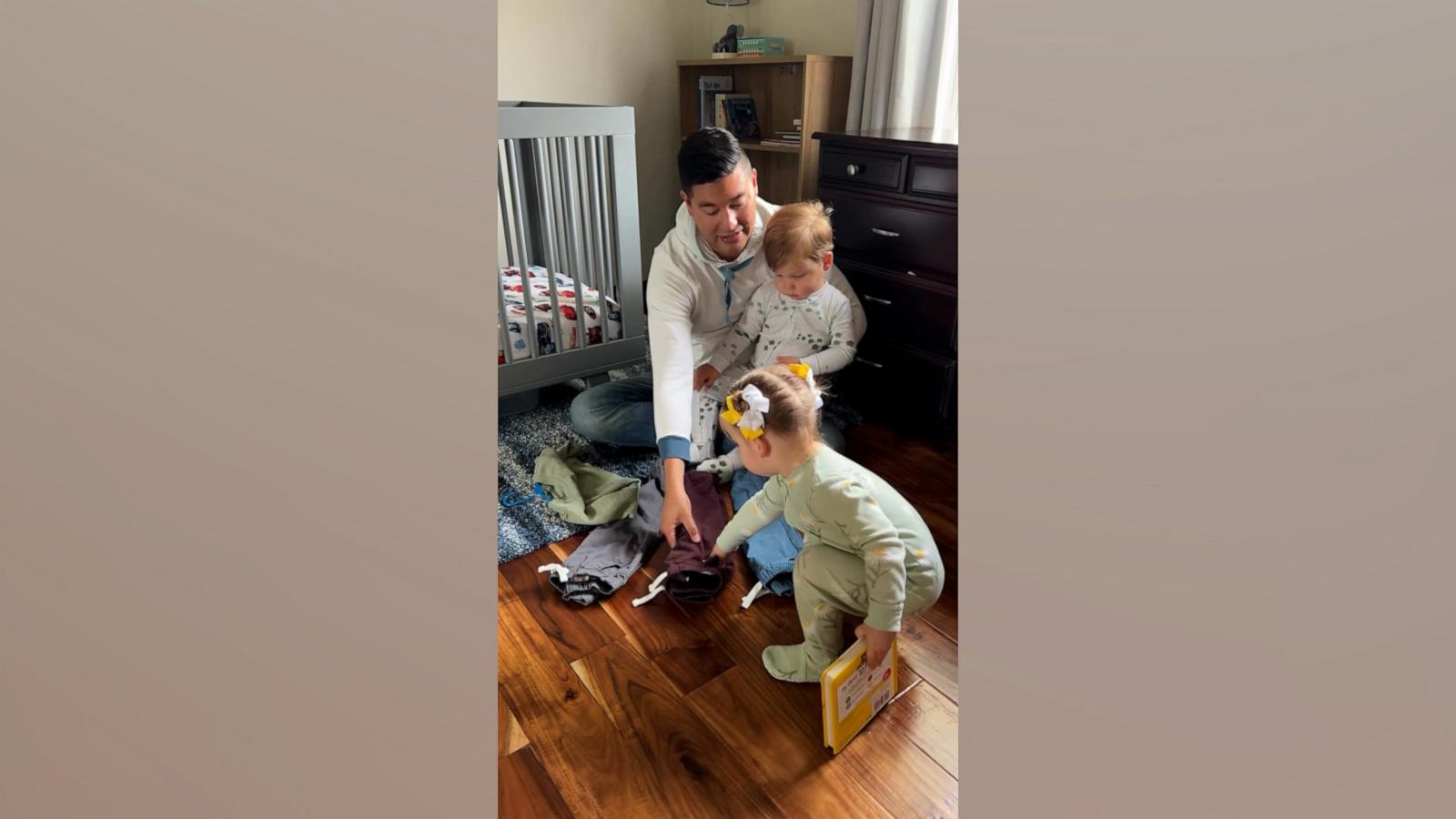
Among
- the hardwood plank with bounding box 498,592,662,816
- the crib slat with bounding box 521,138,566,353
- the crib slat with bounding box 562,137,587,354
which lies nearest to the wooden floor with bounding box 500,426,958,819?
the hardwood plank with bounding box 498,592,662,816

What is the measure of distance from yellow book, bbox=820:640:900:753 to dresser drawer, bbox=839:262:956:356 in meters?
1.06

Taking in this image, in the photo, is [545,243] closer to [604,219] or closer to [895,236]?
[604,219]

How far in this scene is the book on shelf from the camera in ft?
11.3

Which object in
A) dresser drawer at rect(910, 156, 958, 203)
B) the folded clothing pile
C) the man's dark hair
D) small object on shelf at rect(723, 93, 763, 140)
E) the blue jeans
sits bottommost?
the folded clothing pile

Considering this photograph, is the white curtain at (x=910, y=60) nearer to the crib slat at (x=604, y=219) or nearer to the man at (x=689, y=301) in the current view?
the man at (x=689, y=301)

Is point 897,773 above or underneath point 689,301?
underneath

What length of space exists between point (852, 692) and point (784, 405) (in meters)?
0.46

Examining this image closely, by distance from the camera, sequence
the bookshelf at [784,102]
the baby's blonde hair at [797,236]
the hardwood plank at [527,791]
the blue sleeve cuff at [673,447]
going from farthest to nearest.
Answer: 1. the bookshelf at [784,102]
2. the baby's blonde hair at [797,236]
3. the blue sleeve cuff at [673,447]
4. the hardwood plank at [527,791]

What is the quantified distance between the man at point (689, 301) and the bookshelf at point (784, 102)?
829mm

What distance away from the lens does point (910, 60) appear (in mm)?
2600

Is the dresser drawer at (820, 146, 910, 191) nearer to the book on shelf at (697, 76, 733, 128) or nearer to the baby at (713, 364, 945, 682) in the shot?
the baby at (713, 364, 945, 682)

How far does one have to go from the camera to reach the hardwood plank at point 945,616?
4.88 ft

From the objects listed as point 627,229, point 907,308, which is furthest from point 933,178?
point 627,229

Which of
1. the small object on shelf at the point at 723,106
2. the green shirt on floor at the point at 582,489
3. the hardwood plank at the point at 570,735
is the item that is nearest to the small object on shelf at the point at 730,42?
the small object on shelf at the point at 723,106
